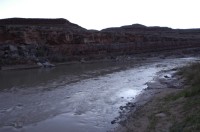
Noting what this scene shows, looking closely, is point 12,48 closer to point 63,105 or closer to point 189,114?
point 63,105

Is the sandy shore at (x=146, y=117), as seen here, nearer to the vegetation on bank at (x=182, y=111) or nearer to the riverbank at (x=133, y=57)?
the vegetation on bank at (x=182, y=111)

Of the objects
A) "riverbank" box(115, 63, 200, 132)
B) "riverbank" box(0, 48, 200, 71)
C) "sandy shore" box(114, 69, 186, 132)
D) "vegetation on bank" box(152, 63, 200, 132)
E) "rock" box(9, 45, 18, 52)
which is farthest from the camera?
"rock" box(9, 45, 18, 52)

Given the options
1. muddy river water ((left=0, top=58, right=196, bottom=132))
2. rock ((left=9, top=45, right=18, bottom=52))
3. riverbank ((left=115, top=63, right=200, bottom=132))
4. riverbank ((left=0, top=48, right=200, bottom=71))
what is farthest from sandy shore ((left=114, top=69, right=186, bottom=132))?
rock ((left=9, top=45, right=18, bottom=52))

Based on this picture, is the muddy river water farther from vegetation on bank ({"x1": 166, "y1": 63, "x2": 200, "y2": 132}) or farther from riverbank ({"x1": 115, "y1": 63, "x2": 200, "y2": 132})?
vegetation on bank ({"x1": 166, "y1": 63, "x2": 200, "y2": 132})

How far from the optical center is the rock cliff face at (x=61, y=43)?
Result: 1732 inches

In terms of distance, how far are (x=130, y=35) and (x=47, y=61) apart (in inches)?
921

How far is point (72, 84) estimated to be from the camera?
984 inches

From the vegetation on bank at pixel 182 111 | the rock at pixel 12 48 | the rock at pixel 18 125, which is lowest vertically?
the rock at pixel 18 125

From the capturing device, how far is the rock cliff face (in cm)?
4400

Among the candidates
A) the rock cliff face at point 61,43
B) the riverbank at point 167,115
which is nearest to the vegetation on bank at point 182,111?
the riverbank at point 167,115

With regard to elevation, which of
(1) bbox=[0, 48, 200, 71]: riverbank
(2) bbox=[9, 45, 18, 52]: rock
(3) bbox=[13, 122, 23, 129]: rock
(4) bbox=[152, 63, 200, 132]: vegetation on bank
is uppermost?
(2) bbox=[9, 45, 18, 52]: rock

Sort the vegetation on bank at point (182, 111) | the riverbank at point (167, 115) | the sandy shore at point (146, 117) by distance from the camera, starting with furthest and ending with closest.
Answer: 1. the sandy shore at point (146, 117)
2. the riverbank at point (167, 115)
3. the vegetation on bank at point (182, 111)

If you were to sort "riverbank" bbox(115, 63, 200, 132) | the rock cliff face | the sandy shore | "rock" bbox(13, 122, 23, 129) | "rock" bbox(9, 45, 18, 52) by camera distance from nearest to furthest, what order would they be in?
"riverbank" bbox(115, 63, 200, 132) < the sandy shore < "rock" bbox(13, 122, 23, 129) < "rock" bbox(9, 45, 18, 52) < the rock cliff face

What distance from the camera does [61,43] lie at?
166 ft
